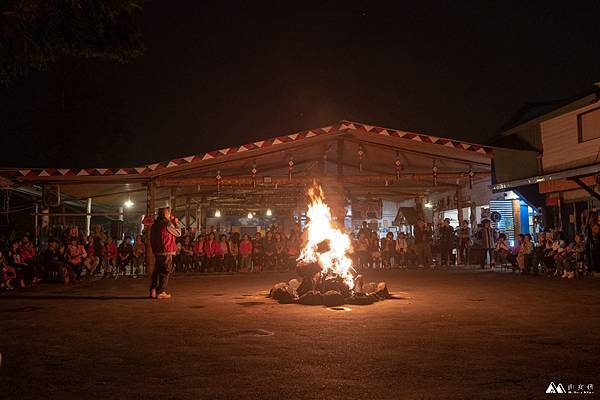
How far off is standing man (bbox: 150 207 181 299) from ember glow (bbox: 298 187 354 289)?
2916mm

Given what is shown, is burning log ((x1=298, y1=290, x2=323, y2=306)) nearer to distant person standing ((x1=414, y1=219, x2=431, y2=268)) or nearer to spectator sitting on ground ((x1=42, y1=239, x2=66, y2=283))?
spectator sitting on ground ((x1=42, y1=239, x2=66, y2=283))

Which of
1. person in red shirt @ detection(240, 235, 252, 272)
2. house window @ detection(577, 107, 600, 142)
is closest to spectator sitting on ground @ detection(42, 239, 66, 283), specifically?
person in red shirt @ detection(240, 235, 252, 272)

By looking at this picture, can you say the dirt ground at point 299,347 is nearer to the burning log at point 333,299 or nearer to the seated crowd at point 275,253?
the burning log at point 333,299

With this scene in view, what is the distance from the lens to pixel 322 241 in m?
11.1

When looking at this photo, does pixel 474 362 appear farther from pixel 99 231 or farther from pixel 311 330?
pixel 99 231

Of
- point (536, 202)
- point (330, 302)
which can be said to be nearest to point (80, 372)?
point (330, 302)

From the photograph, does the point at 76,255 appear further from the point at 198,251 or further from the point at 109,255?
the point at 198,251

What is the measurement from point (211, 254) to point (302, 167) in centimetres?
546

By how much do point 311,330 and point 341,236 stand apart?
4955mm

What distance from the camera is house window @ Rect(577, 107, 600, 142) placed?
544 inches

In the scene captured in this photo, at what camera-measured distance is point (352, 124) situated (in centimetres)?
1573

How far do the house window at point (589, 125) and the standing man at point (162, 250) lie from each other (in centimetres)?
1144

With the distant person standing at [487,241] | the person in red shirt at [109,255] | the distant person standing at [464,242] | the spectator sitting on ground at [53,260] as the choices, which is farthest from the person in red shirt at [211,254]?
the distant person standing at [487,241]

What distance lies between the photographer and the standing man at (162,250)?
1091 cm
